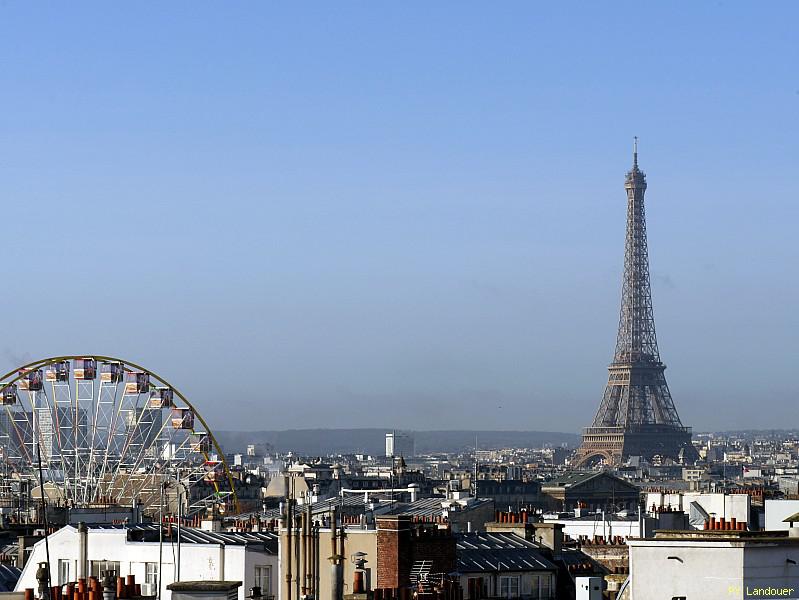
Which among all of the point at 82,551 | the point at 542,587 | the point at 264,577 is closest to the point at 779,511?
the point at 542,587

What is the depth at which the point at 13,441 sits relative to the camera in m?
91.8

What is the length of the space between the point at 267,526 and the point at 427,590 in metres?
14.6

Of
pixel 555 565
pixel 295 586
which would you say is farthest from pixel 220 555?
pixel 555 565

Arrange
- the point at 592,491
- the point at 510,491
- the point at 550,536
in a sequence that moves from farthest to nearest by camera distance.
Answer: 1. the point at 592,491
2. the point at 510,491
3. the point at 550,536

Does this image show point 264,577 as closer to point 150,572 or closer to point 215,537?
point 150,572

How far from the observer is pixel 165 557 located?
34.9 m

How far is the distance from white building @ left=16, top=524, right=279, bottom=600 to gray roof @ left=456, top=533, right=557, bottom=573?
3401 millimetres

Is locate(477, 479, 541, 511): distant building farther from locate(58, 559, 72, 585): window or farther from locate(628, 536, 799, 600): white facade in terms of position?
locate(628, 536, 799, 600): white facade

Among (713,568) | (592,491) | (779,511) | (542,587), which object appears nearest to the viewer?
(713,568)

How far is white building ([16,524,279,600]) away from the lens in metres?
33.3

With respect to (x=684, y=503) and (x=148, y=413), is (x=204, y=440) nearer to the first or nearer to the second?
(x=148, y=413)

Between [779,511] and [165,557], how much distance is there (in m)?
12.5

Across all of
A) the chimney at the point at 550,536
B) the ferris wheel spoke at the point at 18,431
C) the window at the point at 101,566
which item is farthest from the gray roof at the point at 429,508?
the window at the point at 101,566

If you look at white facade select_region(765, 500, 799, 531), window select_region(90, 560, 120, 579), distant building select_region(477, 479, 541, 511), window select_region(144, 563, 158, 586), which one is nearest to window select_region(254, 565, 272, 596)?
window select_region(144, 563, 158, 586)
